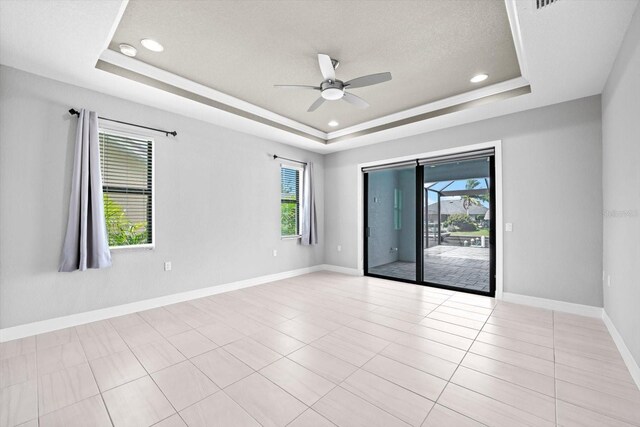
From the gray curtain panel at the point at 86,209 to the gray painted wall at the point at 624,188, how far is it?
4.93 metres

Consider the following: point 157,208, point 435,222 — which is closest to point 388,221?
point 435,222

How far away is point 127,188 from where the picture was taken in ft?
11.4

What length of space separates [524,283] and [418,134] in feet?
9.12

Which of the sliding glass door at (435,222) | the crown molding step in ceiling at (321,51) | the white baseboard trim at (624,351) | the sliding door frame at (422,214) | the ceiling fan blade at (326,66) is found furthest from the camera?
the sliding glass door at (435,222)

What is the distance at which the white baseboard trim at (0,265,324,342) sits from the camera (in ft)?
8.88

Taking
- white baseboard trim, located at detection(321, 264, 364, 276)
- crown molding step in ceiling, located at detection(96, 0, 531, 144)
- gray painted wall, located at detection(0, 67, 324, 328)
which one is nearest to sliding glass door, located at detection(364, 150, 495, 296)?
white baseboard trim, located at detection(321, 264, 364, 276)

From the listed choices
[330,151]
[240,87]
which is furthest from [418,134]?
[240,87]

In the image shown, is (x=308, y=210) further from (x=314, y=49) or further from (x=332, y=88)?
(x=314, y=49)

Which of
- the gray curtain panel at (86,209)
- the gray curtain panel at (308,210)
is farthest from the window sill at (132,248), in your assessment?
the gray curtain panel at (308,210)

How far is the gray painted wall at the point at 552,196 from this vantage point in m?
3.28

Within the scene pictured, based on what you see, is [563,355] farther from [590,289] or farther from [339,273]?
[339,273]

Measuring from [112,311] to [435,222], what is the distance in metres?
5.03

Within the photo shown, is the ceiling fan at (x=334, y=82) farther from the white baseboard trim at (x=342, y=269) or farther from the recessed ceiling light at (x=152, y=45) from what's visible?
the white baseboard trim at (x=342, y=269)

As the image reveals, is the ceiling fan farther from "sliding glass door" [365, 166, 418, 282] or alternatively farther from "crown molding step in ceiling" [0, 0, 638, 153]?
"sliding glass door" [365, 166, 418, 282]
